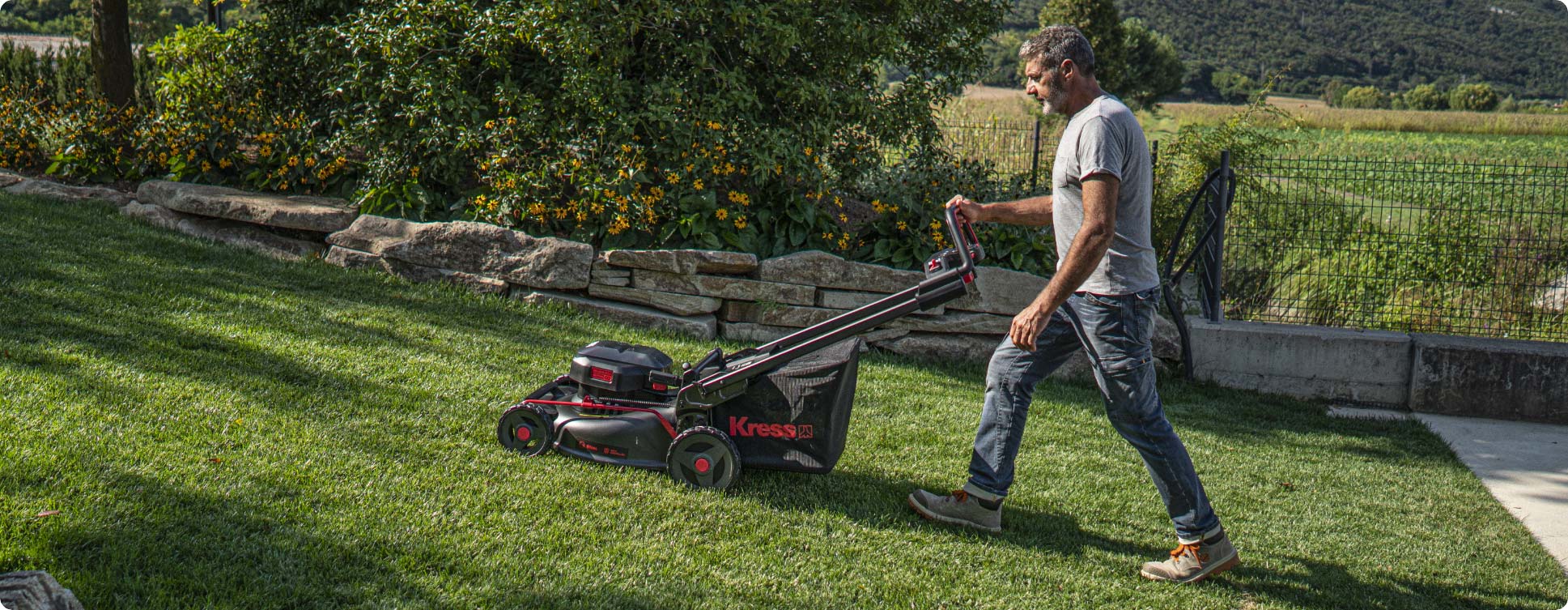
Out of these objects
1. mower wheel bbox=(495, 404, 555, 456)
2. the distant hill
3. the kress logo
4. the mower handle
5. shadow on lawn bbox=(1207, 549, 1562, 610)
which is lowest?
shadow on lawn bbox=(1207, 549, 1562, 610)

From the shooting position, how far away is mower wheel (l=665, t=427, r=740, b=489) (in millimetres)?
3887

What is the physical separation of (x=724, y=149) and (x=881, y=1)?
154 centimetres

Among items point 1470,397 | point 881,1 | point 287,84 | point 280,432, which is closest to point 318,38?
point 287,84

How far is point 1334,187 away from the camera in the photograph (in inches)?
288

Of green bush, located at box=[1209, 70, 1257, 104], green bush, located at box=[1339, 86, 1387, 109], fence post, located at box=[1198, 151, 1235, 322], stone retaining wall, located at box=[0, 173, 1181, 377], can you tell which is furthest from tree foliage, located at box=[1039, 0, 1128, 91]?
green bush, located at box=[1339, 86, 1387, 109]

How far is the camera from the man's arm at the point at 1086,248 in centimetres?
325

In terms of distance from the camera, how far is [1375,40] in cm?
4866

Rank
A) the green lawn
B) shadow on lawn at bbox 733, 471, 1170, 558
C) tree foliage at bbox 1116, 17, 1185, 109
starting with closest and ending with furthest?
the green lawn, shadow on lawn at bbox 733, 471, 1170, 558, tree foliage at bbox 1116, 17, 1185, 109

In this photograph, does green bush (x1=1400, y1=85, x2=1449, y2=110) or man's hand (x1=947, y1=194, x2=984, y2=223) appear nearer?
man's hand (x1=947, y1=194, x2=984, y2=223)

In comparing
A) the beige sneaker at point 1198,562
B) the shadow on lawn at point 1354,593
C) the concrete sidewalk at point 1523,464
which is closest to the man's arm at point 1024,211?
the beige sneaker at point 1198,562

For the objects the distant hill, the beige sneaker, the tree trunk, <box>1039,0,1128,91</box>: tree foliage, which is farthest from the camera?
the distant hill

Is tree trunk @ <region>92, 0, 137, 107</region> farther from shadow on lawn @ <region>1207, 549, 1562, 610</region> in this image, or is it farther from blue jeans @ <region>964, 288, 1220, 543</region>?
shadow on lawn @ <region>1207, 549, 1562, 610</region>

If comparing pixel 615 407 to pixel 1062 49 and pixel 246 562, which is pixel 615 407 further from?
pixel 1062 49

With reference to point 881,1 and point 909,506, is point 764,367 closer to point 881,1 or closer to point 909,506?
point 909,506
